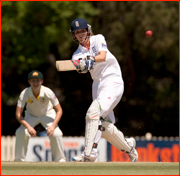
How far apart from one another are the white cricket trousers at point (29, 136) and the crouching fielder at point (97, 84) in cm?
190

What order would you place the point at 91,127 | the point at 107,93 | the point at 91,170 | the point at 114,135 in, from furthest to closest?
1. the point at 114,135
2. the point at 107,93
3. the point at 91,127
4. the point at 91,170

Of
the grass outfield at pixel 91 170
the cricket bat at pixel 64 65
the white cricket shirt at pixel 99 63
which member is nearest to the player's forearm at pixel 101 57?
the white cricket shirt at pixel 99 63

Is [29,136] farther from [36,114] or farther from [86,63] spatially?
[86,63]

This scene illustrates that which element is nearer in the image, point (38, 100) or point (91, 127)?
point (91, 127)

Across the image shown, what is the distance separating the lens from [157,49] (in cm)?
1434

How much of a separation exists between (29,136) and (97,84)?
2.21 m

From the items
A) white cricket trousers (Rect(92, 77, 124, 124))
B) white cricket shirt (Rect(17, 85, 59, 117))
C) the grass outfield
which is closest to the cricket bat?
white cricket trousers (Rect(92, 77, 124, 124))

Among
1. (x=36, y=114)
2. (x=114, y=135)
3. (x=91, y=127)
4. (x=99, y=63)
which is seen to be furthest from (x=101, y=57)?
(x=36, y=114)

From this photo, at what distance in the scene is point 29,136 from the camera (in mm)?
6816

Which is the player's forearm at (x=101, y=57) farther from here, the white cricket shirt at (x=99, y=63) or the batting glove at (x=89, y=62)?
the white cricket shirt at (x=99, y=63)

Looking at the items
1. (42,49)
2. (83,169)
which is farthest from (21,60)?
(83,169)

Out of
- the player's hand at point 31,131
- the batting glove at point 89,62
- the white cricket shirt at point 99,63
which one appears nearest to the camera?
the batting glove at point 89,62

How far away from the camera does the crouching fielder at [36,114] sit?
22.0 feet

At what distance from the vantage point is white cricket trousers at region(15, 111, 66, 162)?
680 cm
